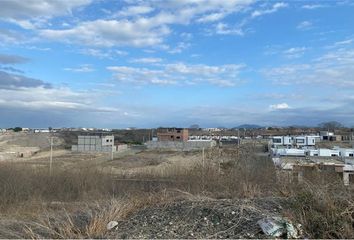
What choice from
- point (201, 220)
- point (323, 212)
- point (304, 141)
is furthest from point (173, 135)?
point (323, 212)

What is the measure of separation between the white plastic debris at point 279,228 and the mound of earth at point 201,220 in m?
0.12

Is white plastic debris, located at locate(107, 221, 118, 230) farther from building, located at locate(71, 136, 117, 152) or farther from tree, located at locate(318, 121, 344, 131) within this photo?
tree, located at locate(318, 121, 344, 131)

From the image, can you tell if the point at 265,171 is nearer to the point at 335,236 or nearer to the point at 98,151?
the point at 335,236

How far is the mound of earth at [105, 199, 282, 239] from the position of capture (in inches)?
291

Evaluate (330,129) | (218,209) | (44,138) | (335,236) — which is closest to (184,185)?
(218,209)

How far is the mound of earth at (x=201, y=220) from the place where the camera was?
24.3ft

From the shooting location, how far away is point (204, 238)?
7176 mm

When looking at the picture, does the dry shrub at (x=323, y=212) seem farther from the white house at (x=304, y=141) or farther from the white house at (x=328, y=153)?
the white house at (x=304, y=141)

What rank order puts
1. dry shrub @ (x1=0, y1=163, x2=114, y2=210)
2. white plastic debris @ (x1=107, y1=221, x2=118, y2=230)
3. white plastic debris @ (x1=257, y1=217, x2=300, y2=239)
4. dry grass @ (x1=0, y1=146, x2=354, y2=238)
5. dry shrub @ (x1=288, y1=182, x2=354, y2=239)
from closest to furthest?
dry shrub @ (x1=288, y1=182, x2=354, y2=239) < white plastic debris @ (x1=257, y1=217, x2=300, y2=239) < dry grass @ (x1=0, y1=146, x2=354, y2=238) < white plastic debris @ (x1=107, y1=221, x2=118, y2=230) < dry shrub @ (x1=0, y1=163, x2=114, y2=210)

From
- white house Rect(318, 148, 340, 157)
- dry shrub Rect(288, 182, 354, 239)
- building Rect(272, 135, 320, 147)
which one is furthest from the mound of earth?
building Rect(272, 135, 320, 147)

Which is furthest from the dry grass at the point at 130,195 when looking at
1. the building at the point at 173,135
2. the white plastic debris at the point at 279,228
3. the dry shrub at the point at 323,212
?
the building at the point at 173,135

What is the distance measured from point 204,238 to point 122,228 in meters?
1.66

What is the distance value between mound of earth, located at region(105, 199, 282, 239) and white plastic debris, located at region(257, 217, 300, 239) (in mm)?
116

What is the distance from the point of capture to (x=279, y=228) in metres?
7.05
